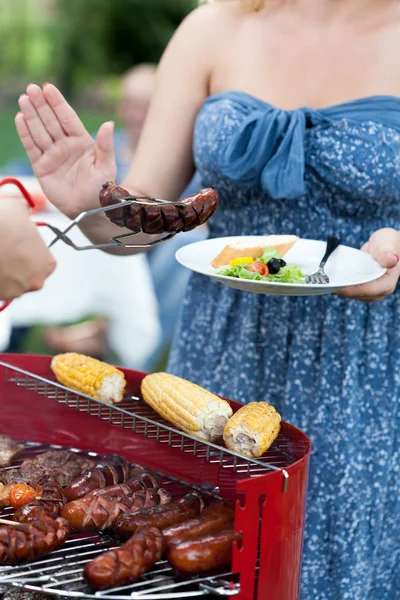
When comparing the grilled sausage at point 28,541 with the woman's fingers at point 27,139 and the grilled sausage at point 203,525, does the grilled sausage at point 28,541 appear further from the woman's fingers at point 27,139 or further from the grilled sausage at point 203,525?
the woman's fingers at point 27,139

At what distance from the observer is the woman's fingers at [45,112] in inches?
70.0

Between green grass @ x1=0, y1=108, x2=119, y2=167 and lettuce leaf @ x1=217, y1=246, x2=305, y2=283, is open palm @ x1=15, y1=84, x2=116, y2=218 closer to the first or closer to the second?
lettuce leaf @ x1=217, y1=246, x2=305, y2=283

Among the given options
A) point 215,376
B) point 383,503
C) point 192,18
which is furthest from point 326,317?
point 192,18

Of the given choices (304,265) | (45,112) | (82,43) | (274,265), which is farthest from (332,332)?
(82,43)

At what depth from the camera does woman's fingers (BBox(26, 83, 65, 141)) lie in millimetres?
1778

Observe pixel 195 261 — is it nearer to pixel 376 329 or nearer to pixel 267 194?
pixel 267 194

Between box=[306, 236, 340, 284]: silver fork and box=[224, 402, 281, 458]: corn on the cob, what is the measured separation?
377mm

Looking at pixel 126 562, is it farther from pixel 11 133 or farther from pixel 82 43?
pixel 82 43

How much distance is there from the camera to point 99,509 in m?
1.47

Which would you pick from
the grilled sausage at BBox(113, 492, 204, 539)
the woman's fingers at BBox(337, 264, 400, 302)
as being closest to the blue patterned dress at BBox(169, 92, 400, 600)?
the woman's fingers at BBox(337, 264, 400, 302)

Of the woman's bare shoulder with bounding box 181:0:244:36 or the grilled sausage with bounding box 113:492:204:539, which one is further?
the woman's bare shoulder with bounding box 181:0:244:36

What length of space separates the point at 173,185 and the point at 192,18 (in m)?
0.52

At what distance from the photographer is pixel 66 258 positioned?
4633mm

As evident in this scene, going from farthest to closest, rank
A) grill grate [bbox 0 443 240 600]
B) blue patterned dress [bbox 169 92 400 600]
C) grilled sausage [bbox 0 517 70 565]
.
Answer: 1. blue patterned dress [bbox 169 92 400 600]
2. grilled sausage [bbox 0 517 70 565]
3. grill grate [bbox 0 443 240 600]
